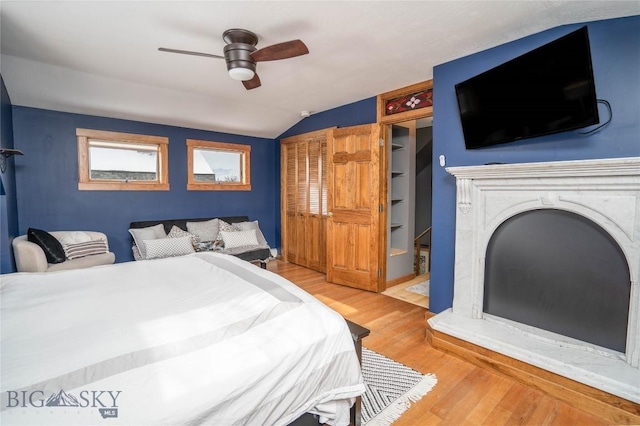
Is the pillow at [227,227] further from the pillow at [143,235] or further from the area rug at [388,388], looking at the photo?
the area rug at [388,388]

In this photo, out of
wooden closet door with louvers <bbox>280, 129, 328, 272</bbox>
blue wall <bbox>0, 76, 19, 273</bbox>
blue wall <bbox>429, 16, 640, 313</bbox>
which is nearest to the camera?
blue wall <bbox>429, 16, 640, 313</bbox>

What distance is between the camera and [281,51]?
2.14 metres

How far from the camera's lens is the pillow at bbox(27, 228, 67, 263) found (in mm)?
3297

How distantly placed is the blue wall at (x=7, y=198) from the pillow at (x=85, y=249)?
50cm

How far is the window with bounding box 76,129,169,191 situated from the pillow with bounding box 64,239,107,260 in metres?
0.78

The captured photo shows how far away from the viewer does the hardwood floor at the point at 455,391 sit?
1805mm

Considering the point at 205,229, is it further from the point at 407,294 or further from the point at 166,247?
the point at 407,294

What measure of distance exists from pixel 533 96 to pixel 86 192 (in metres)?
4.99

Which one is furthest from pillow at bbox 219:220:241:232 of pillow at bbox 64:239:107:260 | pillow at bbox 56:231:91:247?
pillow at bbox 56:231:91:247

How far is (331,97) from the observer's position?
404 cm

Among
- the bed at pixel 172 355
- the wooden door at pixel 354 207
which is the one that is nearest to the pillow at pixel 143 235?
the bed at pixel 172 355

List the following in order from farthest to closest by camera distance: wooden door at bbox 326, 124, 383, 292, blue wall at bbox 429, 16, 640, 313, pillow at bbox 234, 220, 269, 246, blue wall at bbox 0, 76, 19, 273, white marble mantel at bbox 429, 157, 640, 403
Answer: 1. pillow at bbox 234, 220, 269, 246
2. wooden door at bbox 326, 124, 383, 292
3. blue wall at bbox 0, 76, 19, 273
4. blue wall at bbox 429, 16, 640, 313
5. white marble mantel at bbox 429, 157, 640, 403

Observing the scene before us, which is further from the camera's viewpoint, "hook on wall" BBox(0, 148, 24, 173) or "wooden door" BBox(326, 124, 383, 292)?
"wooden door" BBox(326, 124, 383, 292)

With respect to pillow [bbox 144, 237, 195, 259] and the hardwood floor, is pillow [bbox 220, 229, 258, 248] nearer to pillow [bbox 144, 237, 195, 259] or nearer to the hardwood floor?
pillow [bbox 144, 237, 195, 259]
